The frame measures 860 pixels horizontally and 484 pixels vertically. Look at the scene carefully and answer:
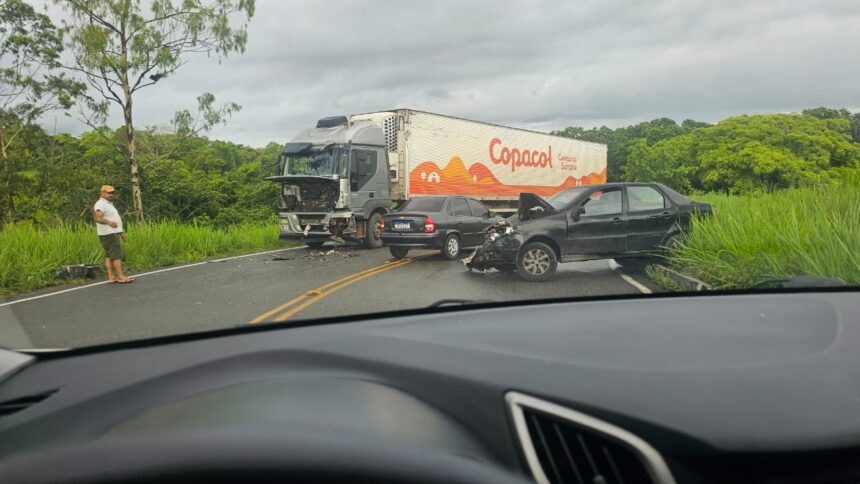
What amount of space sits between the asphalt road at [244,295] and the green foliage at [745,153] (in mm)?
1208

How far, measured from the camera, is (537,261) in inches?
150

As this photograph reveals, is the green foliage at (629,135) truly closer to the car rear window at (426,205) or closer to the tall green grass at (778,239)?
the tall green grass at (778,239)

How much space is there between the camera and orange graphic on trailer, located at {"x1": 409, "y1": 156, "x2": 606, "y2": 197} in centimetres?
1773

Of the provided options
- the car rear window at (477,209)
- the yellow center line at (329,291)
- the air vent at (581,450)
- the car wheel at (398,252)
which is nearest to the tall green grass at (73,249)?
the yellow center line at (329,291)

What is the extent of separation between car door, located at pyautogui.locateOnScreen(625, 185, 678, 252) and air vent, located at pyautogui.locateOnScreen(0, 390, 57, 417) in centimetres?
329

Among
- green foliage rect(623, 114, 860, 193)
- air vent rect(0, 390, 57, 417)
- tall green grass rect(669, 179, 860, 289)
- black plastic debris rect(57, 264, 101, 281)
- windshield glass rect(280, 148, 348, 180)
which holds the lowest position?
black plastic debris rect(57, 264, 101, 281)

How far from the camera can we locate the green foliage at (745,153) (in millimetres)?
3801

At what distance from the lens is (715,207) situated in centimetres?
324

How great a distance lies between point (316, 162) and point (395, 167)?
3.37 metres

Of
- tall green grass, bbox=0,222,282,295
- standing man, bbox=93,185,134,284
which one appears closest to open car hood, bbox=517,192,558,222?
tall green grass, bbox=0,222,282,295

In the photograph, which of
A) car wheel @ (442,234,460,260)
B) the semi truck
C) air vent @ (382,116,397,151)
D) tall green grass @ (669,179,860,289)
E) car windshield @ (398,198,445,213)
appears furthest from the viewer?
air vent @ (382,116,397,151)

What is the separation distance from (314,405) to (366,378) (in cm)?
14

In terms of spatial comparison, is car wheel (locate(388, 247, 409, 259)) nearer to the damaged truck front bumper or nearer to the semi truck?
the semi truck

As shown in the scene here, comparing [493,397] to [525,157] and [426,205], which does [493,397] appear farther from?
[525,157]
